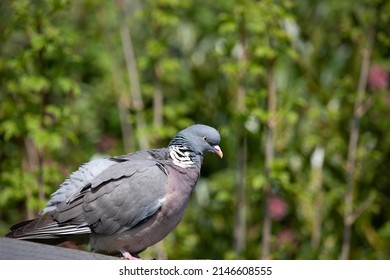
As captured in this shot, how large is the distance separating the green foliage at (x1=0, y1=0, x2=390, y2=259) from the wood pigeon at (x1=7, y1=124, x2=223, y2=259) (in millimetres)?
1052

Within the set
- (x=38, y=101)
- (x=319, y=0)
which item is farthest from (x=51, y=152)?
(x=319, y=0)

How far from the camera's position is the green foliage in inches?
178

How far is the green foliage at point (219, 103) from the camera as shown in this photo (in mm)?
4520

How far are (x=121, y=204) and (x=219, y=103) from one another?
9.85 ft

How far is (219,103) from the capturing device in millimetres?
6086

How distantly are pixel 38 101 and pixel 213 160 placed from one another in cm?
178

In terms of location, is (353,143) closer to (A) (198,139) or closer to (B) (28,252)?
(A) (198,139)

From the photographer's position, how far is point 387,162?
19.0ft

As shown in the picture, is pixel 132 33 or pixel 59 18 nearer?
pixel 59 18

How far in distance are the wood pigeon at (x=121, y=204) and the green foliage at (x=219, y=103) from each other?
1.05 meters

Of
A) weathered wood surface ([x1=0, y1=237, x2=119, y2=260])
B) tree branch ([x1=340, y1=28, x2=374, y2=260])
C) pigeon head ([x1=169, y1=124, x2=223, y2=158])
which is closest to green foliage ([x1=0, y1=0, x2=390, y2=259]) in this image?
tree branch ([x1=340, y1=28, x2=374, y2=260])
